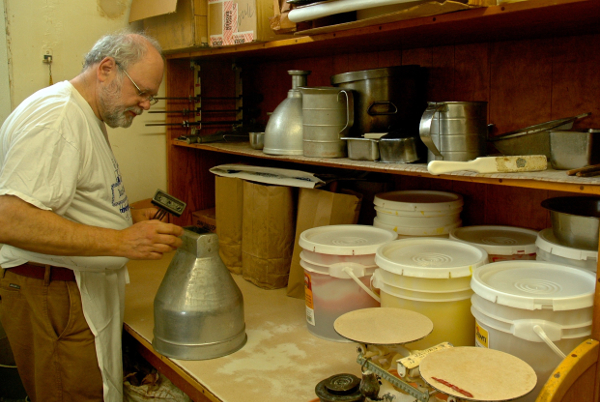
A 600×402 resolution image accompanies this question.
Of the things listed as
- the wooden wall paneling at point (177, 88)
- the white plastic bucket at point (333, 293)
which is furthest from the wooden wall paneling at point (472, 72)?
the wooden wall paneling at point (177, 88)

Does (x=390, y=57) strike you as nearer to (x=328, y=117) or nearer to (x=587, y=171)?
(x=328, y=117)

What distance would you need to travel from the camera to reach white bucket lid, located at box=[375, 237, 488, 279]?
4.56 feet

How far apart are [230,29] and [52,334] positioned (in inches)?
53.9

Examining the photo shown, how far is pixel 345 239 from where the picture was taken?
1.81 metres

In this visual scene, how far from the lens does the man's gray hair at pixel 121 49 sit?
164 cm

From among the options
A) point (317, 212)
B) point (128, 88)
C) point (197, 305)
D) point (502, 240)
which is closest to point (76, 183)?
point (128, 88)

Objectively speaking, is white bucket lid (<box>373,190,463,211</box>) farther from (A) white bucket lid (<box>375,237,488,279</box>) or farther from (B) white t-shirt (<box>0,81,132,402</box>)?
(B) white t-shirt (<box>0,81,132,402</box>)

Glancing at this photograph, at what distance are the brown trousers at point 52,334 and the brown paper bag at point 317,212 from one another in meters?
0.81

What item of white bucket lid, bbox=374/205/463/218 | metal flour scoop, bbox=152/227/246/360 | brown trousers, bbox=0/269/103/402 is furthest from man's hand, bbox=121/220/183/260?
white bucket lid, bbox=374/205/463/218

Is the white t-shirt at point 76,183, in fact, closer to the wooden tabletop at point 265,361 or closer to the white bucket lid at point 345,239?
the wooden tabletop at point 265,361

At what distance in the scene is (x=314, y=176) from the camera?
210cm

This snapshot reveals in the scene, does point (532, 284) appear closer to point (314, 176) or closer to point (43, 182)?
point (314, 176)

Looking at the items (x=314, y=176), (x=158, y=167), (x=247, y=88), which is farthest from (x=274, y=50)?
(x=158, y=167)

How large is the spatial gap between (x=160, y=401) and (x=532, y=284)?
1335 mm
